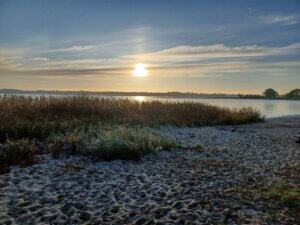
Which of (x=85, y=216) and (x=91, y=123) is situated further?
(x=91, y=123)

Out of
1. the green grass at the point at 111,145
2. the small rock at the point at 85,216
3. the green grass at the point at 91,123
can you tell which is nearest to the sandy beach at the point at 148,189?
the small rock at the point at 85,216

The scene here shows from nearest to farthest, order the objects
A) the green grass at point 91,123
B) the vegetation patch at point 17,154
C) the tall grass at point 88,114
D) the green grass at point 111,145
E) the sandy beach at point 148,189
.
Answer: the sandy beach at point 148,189 → the vegetation patch at point 17,154 → the green grass at point 111,145 → the green grass at point 91,123 → the tall grass at point 88,114

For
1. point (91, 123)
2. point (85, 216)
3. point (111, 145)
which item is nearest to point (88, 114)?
point (91, 123)

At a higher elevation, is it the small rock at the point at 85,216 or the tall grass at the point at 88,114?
the tall grass at the point at 88,114

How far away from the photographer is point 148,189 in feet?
24.9

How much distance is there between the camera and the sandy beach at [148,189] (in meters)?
5.99

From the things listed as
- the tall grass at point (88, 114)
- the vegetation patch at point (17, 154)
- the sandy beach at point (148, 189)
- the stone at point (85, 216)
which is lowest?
the stone at point (85, 216)

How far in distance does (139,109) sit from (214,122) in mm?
5382

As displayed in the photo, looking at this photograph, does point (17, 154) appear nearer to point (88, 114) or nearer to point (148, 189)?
point (148, 189)

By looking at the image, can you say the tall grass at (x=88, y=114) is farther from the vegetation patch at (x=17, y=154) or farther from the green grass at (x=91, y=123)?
the vegetation patch at (x=17, y=154)

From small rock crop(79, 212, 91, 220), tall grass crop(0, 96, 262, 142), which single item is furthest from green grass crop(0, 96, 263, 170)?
Result: small rock crop(79, 212, 91, 220)

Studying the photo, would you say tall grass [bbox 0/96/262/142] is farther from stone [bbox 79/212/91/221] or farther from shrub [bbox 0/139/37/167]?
stone [bbox 79/212/91/221]

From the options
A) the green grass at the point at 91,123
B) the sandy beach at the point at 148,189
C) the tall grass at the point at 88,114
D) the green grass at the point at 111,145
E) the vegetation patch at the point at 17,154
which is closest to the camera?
the sandy beach at the point at 148,189

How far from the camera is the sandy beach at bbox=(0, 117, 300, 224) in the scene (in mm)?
5988
